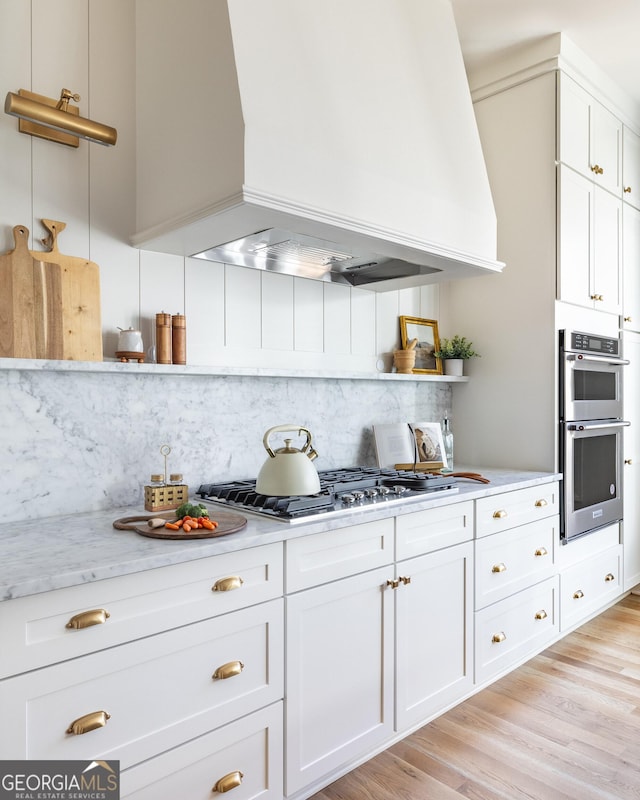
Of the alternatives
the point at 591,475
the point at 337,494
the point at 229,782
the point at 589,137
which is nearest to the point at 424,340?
the point at 591,475

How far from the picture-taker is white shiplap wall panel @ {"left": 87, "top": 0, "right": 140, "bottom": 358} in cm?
204

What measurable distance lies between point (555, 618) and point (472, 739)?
990 millimetres

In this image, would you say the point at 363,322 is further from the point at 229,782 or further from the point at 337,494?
the point at 229,782

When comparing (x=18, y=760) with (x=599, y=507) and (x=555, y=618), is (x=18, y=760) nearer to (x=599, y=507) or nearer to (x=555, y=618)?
(x=555, y=618)

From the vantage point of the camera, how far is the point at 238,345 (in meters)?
2.39

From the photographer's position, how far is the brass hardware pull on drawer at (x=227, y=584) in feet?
5.10

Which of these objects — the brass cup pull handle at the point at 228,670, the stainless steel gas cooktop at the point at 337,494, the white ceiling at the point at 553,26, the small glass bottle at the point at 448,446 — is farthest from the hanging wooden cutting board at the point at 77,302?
the white ceiling at the point at 553,26

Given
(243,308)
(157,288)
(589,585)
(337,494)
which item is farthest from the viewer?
(589,585)

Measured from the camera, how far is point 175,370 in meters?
2.06

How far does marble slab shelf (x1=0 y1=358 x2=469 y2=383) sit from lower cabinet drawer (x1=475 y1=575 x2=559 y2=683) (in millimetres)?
1098

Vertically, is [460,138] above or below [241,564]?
above

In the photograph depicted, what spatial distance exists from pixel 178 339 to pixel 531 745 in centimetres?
188

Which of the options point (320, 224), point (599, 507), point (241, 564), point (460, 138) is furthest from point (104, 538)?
point (599, 507)

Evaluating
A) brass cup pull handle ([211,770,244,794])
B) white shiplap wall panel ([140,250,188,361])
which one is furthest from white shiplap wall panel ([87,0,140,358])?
brass cup pull handle ([211,770,244,794])
